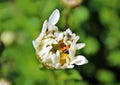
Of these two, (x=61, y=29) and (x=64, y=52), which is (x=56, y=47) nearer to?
(x=64, y=52)

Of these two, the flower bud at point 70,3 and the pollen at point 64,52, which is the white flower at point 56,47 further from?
the flower bud at point 70,3

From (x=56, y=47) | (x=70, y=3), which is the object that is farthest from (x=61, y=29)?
(x=56, y=47)

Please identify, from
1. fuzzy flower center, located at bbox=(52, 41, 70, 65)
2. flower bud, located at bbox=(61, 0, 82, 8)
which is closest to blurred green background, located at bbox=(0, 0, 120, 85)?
flower bud, located at bbox=(61, 0, 82, 8)

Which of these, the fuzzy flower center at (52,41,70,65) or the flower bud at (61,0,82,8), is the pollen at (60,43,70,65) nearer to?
the fuzzy flower center at (52,41,70,65)

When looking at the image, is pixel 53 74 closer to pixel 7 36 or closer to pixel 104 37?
pixel 7 36

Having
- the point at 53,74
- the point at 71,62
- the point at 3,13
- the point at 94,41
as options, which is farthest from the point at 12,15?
the point at 71,62

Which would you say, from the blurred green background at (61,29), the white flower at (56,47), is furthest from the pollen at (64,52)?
the blurred green background at (61,29)
